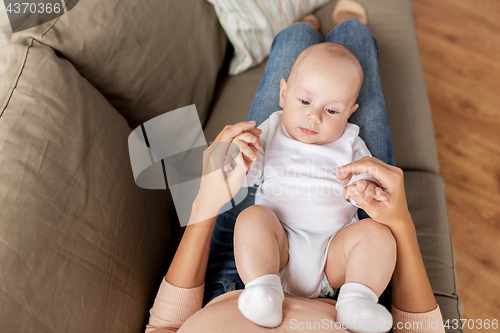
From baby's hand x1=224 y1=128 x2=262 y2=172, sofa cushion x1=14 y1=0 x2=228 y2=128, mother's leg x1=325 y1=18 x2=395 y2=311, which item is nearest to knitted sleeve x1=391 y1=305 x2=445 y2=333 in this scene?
mother's leg x1=325 y1=18 x2=395 y2=311

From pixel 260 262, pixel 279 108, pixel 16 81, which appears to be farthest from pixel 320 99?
pixel 16 81

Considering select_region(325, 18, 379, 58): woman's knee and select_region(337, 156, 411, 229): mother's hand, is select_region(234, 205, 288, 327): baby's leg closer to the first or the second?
select_region(337, 156, 411, 229): mother's hand

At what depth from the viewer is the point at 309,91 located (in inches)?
33.9

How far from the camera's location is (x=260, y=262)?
682 mm

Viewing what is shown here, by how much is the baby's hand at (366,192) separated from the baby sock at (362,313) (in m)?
0.18

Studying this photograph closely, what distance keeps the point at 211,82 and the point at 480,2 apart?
217cm

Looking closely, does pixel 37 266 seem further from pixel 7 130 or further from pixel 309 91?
pixel 309 91

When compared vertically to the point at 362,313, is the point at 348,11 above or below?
above

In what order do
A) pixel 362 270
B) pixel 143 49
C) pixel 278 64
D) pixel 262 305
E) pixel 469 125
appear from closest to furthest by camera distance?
1. pixel 262 305
2. pixel 362 270
3. pixel 143 49
4. pixel 278 64
5. pixel 469 125

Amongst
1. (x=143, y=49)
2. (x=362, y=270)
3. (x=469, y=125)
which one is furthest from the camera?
(x=469, y=125)

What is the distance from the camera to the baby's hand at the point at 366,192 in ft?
2.14

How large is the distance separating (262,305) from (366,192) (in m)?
0.29

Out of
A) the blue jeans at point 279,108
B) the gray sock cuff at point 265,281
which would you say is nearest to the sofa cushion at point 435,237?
the blue jeans at point 279,108

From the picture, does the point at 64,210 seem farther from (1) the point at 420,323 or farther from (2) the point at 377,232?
(1) the point at 420,323
